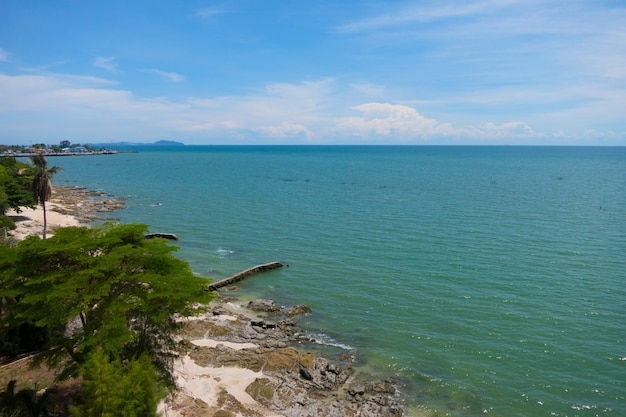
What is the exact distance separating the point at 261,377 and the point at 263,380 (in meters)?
0.46

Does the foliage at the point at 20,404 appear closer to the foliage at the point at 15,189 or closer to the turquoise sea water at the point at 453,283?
the turquoise sea water at the point at 453,283

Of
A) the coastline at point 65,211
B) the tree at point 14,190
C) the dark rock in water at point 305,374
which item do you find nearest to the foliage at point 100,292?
the dark rock in water at point 305,374

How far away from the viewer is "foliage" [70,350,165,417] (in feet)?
48.3

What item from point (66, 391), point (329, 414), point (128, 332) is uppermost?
point (128, 332)

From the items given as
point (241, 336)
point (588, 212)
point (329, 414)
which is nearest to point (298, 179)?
point (588, 212)

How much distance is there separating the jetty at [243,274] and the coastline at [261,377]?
6441 mm

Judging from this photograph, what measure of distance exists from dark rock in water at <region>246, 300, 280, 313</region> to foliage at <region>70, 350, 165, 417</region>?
19524mm

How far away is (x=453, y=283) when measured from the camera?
4075 cm

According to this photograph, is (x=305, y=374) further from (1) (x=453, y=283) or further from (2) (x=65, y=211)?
(2) (x=65, y=211)

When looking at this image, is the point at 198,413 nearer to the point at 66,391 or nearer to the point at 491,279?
the point at 66,391

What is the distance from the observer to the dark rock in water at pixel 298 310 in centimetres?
3519

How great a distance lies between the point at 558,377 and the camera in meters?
26.5

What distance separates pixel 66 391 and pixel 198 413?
6683mm

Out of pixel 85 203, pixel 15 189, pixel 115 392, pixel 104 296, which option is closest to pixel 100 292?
pixel 104 296
